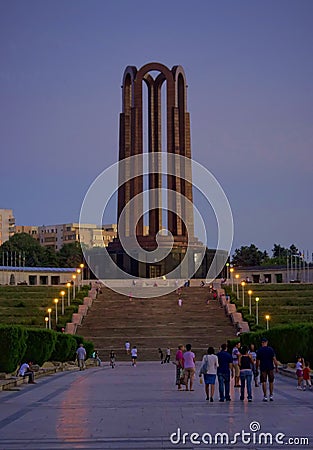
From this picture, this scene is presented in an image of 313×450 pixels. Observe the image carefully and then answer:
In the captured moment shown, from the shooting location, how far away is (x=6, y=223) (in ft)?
396

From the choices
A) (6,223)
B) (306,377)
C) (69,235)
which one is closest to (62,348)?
(306,377)

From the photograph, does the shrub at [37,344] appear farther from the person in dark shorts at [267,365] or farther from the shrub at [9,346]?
the person in dark shorts at [267,365]

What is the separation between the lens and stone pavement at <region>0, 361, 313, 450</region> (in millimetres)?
8359

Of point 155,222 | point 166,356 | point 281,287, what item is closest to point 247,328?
point 166,356

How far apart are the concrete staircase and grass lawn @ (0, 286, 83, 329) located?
1.87 metres

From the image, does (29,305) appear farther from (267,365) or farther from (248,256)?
(248,256)

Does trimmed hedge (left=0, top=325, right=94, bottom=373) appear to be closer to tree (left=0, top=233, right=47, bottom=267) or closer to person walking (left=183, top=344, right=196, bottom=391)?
person walking (left=183, top=344, right=196, bottom=391)

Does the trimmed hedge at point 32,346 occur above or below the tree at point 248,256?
below

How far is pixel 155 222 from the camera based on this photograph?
57000mm

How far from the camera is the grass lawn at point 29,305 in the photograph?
39.1m

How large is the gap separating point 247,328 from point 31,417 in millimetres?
28347

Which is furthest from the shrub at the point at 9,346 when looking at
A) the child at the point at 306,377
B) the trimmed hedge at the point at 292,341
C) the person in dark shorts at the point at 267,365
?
the trimmed hedge at the point at 292,341

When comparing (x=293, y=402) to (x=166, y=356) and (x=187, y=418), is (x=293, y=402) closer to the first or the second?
(x=187, y=418)

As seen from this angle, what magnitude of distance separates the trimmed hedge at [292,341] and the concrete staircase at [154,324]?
10276mm
